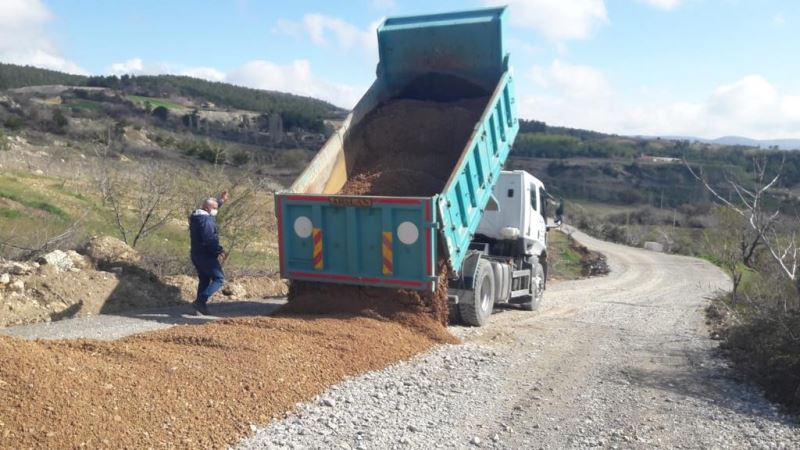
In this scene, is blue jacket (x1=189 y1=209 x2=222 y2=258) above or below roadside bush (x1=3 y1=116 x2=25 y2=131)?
below

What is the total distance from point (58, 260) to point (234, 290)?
2687 millimetres

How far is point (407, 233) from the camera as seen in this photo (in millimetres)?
7781

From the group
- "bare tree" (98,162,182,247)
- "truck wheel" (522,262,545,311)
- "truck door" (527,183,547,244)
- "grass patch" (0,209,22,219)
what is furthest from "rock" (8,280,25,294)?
"grass patch" (0,209,22,219)

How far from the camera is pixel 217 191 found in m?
13.1

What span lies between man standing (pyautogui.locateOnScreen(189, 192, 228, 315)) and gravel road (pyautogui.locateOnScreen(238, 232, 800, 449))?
335 cm

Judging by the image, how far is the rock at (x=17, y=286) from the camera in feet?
27.3

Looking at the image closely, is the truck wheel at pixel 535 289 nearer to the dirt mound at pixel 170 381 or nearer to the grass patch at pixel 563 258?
the dirt mound at pixel 170 381

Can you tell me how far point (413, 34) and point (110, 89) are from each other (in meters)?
76.6

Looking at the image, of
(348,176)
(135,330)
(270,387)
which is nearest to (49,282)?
(135,330)

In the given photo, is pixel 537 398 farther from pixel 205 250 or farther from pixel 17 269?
pixel 17 269

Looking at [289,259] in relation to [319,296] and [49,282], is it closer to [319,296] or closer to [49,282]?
[319,296]

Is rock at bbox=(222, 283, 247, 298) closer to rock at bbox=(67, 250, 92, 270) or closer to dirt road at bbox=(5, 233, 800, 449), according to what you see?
dirt road at bbox=(5, 233, 800, 449)

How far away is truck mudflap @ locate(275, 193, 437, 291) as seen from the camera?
7723 mm

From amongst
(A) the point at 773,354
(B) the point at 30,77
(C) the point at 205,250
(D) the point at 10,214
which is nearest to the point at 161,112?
(B) the point at 30,77
